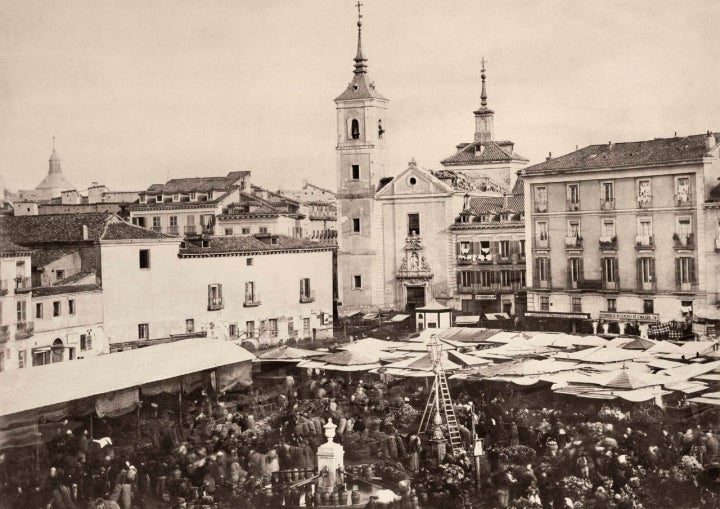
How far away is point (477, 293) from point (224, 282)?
7.18 ft

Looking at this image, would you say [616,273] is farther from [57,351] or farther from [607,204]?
[57,351]

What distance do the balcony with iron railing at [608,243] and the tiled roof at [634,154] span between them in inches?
20.3

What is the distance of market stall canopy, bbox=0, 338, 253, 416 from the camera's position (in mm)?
7613

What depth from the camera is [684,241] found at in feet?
26.3

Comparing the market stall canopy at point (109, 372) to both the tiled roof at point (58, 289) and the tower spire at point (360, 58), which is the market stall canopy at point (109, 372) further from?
the tower spire at point (360, 58)

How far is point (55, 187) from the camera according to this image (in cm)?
846

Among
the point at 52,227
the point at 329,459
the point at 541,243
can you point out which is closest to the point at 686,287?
the point at 541,243

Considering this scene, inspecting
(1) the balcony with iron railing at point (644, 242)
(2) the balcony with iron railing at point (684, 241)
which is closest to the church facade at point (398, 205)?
(1) the balcony with iron railing at point (644, 242)

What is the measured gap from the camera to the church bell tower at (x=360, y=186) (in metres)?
8.95

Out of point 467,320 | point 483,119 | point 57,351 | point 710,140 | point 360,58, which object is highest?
point 360,58

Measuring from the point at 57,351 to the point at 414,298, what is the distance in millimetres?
3095

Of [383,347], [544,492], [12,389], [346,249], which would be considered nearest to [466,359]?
[383,347]

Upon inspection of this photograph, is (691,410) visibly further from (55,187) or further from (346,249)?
Answer: (55,187)

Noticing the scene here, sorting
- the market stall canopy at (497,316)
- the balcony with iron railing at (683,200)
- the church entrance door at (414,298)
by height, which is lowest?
the market stall canopy at (497,316)
